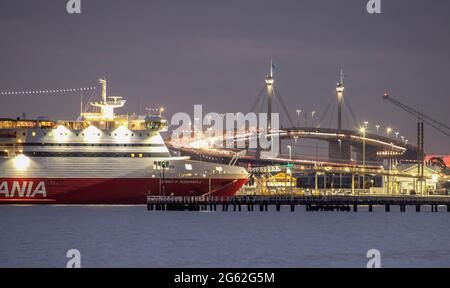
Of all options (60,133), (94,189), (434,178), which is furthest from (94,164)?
(434,178)

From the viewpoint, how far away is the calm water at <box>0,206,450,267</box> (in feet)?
201

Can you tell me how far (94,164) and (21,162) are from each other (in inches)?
277

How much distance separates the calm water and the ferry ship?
2412 mm

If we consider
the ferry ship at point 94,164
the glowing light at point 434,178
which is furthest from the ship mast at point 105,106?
the glowing light at point 434,178

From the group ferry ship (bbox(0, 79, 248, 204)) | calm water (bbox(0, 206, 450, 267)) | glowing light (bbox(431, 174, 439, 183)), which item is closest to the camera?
calm water (bbox(0, 206, 450, 267))

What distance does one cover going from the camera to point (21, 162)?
103 metres

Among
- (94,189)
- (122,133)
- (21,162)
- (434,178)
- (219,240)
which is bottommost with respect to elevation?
(219,240)

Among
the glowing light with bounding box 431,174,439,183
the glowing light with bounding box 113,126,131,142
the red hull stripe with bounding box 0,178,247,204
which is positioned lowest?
the red hull stripe with bounding box 0,178,247,204

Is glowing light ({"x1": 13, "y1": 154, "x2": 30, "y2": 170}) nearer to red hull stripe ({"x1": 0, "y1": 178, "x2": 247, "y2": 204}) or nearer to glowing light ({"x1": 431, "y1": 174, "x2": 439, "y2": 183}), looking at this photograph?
red hull stripe ({"x1": 0, "y1": 178, "x2": 247, "y2": 204})

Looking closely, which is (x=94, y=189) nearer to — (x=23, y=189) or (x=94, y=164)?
(x=94, y=164)

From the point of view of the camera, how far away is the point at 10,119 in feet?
343

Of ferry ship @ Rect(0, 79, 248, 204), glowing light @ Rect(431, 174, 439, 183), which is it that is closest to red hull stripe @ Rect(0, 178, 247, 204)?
ferry ship @ Rect(0, 79, 248, 204)

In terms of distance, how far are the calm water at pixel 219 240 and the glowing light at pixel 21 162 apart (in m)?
4.83
